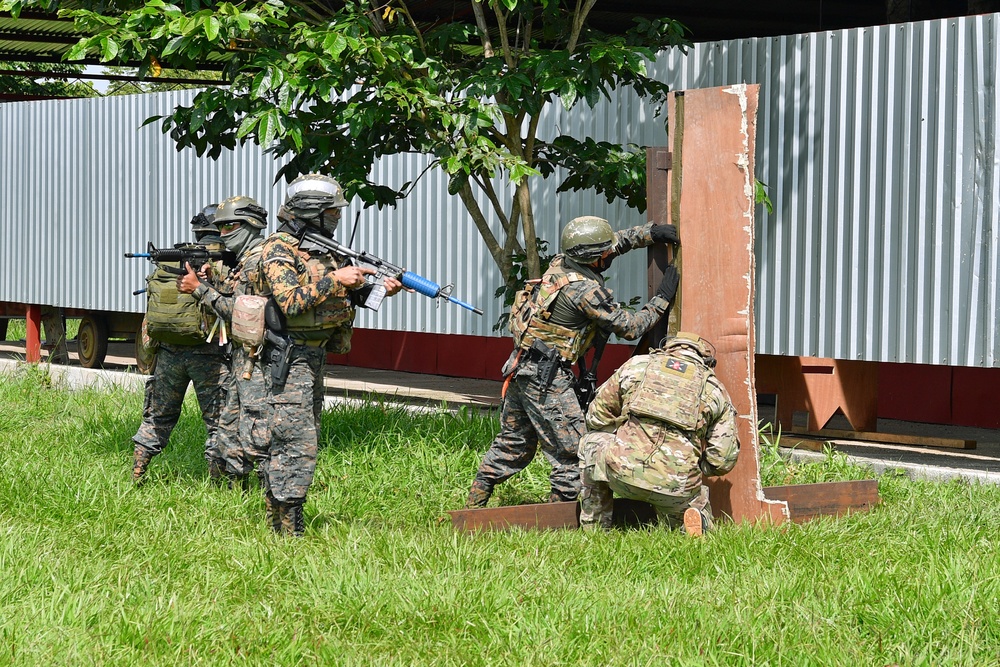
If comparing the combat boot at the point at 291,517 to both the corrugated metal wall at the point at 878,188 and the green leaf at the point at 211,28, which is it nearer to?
the green leaf at the point at 211,28

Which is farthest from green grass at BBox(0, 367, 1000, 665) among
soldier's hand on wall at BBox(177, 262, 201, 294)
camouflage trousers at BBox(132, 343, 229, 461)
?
soldier's hand on wall at BBox(177, 262, 201, 294)

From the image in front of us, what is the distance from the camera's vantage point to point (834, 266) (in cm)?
771

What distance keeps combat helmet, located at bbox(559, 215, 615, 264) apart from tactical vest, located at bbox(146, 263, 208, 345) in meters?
2.37

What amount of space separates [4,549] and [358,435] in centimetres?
329

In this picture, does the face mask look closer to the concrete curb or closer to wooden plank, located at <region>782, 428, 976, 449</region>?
the concrete curb

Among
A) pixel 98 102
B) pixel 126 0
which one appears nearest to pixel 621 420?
pixel 126 0

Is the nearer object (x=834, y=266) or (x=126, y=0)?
(x=126, y=0)

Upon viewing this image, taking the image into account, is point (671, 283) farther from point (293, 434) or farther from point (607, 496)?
point (293, 434)

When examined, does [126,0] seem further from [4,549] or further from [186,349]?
[4,549]

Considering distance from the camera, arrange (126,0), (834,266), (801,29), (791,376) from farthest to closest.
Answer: (801,29) → (791,376) → (834,266) → (126,0)

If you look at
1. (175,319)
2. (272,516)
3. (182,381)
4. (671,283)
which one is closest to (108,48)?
(175,319)

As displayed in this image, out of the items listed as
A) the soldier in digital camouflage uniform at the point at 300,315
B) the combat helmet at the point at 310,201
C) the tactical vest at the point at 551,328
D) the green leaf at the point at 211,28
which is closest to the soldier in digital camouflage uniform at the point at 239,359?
the soldier in digital camouflage uniform at the point at 300,315

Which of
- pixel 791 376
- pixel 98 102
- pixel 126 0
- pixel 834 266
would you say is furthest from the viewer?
pixel 98 102

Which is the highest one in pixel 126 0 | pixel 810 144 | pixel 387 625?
pixel 126 0
